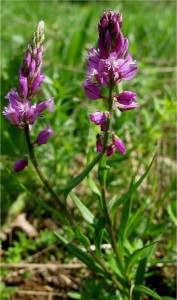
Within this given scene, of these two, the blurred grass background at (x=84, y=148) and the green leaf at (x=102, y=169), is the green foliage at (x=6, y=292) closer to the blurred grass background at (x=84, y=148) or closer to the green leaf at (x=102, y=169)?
the blurred grass background at (x=84, y=148)

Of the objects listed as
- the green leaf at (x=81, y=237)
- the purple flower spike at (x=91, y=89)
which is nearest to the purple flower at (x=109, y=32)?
the purple flower spike at (x=91, y=89)

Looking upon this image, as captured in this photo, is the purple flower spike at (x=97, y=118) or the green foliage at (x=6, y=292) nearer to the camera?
the purple flower spike at (x=97, y=118)

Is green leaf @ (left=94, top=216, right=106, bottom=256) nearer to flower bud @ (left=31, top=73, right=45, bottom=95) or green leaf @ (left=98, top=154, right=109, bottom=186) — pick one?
green leaf @ (left=98, top=154, right=109, bottom=186)

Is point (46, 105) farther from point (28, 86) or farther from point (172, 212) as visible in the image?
point (172, 212)

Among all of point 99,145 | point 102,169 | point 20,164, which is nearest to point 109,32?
point 99,145

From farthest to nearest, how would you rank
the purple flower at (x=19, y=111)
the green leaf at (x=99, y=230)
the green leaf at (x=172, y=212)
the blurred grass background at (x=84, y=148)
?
the blurred grass background at (x=84, y=148) → the green leaf at (x=172, y=212) → the green leaf at (x=99, y=230) → the purple flower at (x=19, y=111)

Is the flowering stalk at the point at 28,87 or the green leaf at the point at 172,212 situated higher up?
the flowering stalk at the point at 28,87

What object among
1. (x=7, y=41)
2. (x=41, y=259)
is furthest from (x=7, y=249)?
(x=7, y=41)

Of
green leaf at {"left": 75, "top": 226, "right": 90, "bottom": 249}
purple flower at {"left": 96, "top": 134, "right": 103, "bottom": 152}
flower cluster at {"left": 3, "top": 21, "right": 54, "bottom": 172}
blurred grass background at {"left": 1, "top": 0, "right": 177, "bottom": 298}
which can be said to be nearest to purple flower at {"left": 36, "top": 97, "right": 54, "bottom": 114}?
flower cluster at {"left": 3, "top": 21, "right": 54, "bottom": 172}
